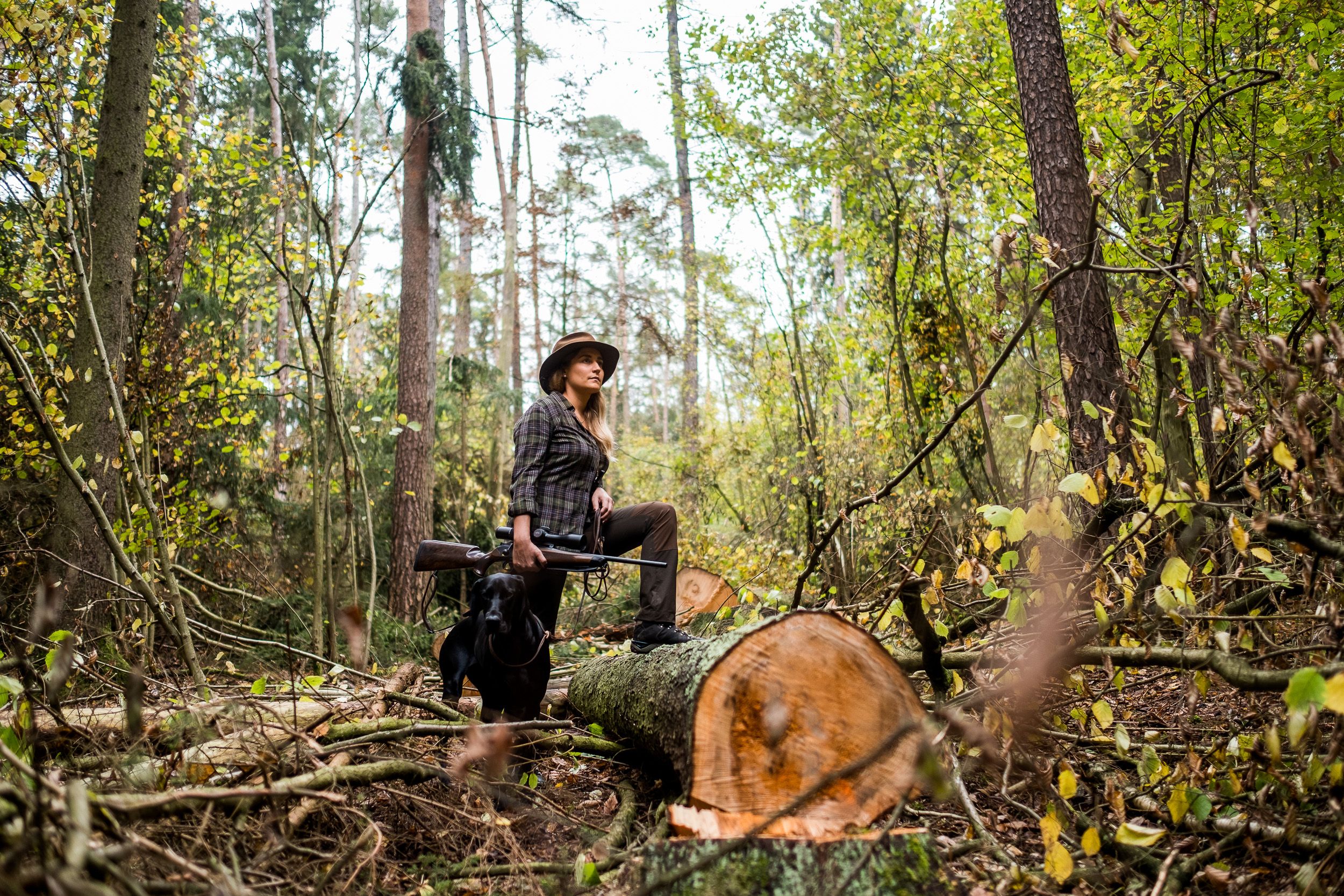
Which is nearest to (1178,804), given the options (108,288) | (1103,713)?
(1103,713)

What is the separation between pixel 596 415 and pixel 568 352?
15.6 inches

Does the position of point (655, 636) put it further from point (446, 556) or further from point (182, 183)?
point (182, 183)

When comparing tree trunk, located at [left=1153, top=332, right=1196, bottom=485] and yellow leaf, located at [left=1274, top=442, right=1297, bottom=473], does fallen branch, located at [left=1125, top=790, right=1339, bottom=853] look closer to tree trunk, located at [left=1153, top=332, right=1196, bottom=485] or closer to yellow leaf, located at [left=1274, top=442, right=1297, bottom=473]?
yellow leaf, located at [left=1274, top=442, right=1297, bottom=473]

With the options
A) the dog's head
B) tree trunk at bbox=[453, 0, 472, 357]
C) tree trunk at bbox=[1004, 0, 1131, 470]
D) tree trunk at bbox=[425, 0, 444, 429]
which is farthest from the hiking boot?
tree trunk at bbox=[453, 0, 472, 357]

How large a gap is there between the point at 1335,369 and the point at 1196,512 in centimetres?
95

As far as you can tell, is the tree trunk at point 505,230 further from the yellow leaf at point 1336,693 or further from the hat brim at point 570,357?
the yellow leaf at point 1336,693

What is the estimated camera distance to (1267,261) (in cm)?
603

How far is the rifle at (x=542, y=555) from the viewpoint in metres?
4.27

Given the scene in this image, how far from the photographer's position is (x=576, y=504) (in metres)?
4.58

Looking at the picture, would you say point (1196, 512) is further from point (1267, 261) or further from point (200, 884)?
point (1267, 261)

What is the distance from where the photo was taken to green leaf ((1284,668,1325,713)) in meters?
1.93

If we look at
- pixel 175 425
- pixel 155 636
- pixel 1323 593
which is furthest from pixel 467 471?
pixel 1323 593

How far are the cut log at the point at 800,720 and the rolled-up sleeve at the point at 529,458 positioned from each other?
194 centimetres

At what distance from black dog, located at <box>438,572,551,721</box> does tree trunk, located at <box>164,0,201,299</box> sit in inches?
201
